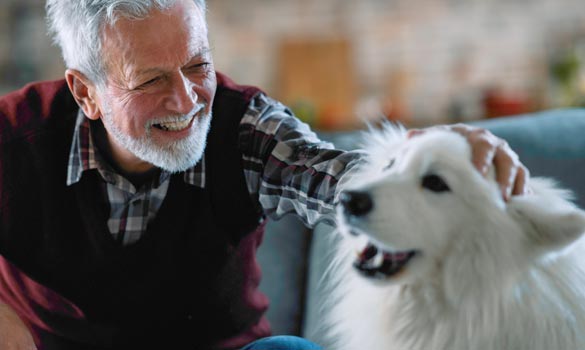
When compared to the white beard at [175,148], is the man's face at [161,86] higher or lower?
higher

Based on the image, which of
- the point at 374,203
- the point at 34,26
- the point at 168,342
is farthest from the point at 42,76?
the point at 374,203

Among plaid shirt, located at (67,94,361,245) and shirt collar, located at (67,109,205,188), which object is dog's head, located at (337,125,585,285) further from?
shirt collar, located at (67,109,205,188)

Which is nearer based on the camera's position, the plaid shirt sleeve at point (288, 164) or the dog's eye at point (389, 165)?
the dog's eye at point (389, 165)

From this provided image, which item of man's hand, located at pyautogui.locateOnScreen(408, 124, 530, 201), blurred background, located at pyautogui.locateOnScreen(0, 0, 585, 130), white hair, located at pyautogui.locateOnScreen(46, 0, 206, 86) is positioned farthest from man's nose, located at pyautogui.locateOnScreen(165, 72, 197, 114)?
blurred background, located at pyautogui.locateOnScreen(0, 0, 585, 130)

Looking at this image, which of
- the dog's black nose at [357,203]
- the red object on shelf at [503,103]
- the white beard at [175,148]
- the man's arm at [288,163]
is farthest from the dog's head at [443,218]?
the red object on shelf at [503,103]

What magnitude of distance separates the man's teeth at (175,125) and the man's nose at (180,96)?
0.12 feet

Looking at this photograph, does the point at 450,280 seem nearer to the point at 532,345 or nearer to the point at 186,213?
the point at 532,345

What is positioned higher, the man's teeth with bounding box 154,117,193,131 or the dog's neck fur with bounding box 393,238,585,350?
the man's teeth with bounding box 154,117,193,131

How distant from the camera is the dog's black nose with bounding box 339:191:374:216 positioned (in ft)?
3.07

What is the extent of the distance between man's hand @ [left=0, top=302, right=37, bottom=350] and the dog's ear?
36.2 inches

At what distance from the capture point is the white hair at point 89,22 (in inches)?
47.5

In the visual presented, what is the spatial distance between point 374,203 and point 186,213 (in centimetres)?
54

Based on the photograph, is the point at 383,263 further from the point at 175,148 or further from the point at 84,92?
the point at 84,92

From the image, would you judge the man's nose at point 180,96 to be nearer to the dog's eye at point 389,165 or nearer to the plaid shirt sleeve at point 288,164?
the plaid shirt sleeve at point 288,164
